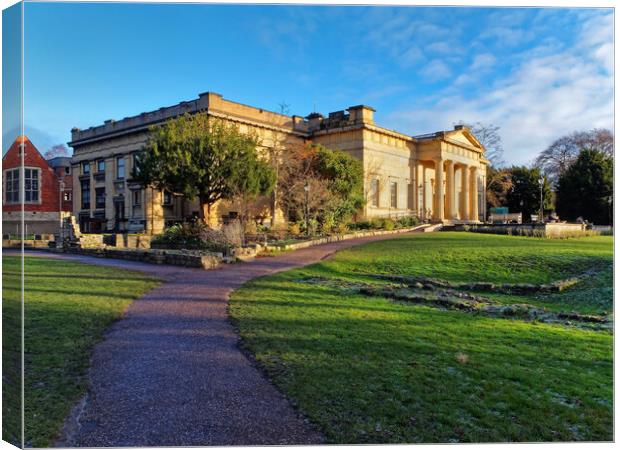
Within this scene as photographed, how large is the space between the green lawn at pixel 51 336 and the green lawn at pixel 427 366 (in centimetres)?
198

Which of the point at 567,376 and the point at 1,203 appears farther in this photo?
the point at 567,376

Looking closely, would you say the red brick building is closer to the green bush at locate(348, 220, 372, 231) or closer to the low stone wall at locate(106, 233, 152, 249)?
the low stone wall at locate(106, 233, 152, 249)

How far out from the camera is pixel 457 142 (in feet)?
135

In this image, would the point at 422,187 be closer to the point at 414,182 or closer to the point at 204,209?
the point at 414,182

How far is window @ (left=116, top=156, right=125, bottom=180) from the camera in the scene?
36.7 meters

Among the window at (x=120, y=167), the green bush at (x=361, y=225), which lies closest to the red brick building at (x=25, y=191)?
the green bush at (x=361, y=225)

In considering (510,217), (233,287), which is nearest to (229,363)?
(233,287)

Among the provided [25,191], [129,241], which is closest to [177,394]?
[25,191]

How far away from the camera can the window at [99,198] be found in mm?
38125

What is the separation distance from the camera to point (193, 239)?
72.6 feet

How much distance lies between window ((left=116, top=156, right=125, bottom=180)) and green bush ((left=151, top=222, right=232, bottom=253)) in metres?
15.2

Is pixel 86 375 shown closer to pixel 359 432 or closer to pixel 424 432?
pixel 359 432

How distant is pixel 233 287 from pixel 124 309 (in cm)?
314

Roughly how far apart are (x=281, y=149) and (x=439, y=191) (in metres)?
15.5
